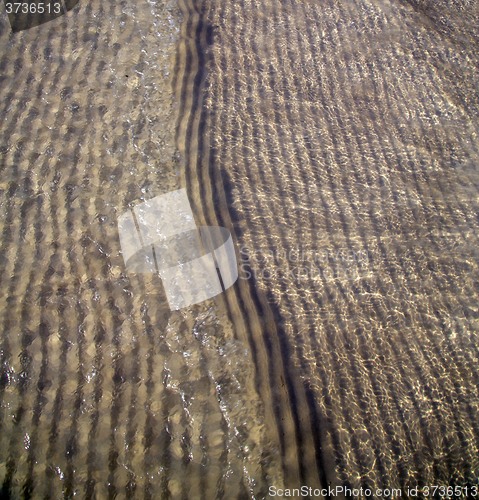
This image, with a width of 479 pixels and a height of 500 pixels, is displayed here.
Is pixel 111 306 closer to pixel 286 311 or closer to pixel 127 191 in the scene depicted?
pixel 127 191

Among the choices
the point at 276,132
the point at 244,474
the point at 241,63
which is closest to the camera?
the point at 244,474

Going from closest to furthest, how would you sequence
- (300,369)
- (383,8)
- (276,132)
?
(300,369) → (276,132) → (383,8)

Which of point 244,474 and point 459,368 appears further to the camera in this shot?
point 459,368

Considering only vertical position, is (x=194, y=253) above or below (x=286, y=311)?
above

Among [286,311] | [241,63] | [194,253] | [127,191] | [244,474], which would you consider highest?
[241,63]

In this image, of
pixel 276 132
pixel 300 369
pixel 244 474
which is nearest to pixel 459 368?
pixel 300 369

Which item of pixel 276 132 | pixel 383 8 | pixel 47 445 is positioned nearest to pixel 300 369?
pixel 47 445
